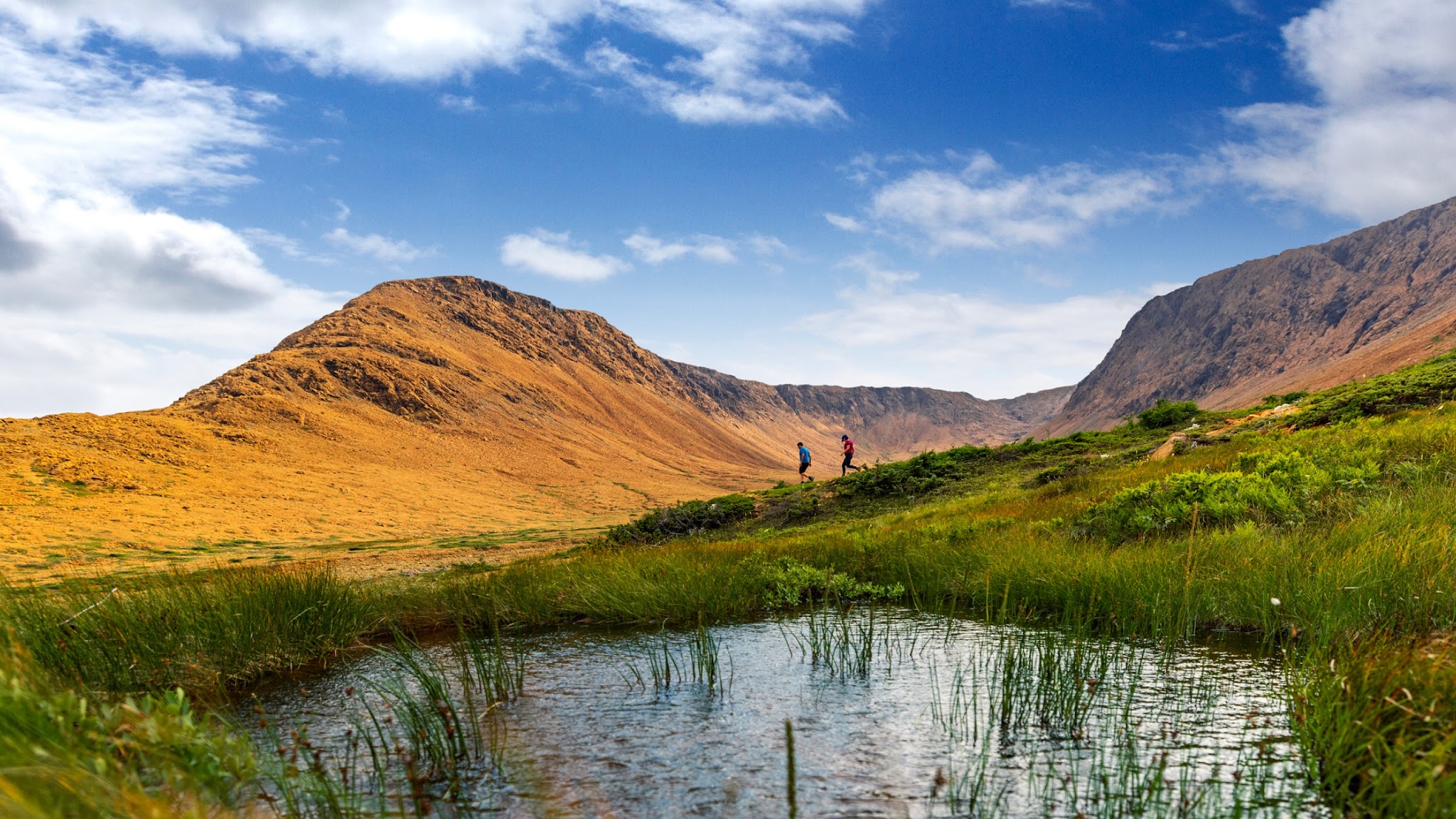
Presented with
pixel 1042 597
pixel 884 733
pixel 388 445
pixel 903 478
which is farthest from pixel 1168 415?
pixel 388 445

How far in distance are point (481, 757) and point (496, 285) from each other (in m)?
137

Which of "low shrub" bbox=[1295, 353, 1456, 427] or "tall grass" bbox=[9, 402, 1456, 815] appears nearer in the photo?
"tall grass" bbox=[9, 402, 1456, 815]

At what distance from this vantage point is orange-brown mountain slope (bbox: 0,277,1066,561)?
3206 cm

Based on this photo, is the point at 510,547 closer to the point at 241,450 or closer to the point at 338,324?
the point at 241,450

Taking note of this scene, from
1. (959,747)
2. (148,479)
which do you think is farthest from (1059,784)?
(148,479)

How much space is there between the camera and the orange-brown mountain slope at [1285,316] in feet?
445

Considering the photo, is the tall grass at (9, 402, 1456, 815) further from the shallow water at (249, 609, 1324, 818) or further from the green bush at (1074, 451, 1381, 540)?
the shallow water at (249, 609, 1324, 818)

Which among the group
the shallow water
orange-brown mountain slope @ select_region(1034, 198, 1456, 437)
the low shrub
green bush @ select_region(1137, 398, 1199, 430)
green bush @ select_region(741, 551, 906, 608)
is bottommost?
the shallow water

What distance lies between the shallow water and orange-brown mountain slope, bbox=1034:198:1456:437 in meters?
128

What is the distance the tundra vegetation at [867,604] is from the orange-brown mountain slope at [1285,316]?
122 meters

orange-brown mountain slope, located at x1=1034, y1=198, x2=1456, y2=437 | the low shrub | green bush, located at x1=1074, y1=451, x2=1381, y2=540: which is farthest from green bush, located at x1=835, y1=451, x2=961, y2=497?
orange-brown mountain slope, located at x1=1034, y1=198, x2=1456, y2=437

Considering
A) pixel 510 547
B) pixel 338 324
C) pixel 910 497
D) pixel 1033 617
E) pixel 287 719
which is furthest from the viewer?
pixel 338 324

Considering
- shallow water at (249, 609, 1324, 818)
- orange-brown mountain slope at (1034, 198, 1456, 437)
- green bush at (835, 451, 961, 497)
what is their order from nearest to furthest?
1. shallow water at (249, 609, 1324, 818)
2. green bush at (835, 451, 961, 497)
3. orange-brown mountain slope at (1034, 198, 1456, 437)

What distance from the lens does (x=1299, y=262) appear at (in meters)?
168
